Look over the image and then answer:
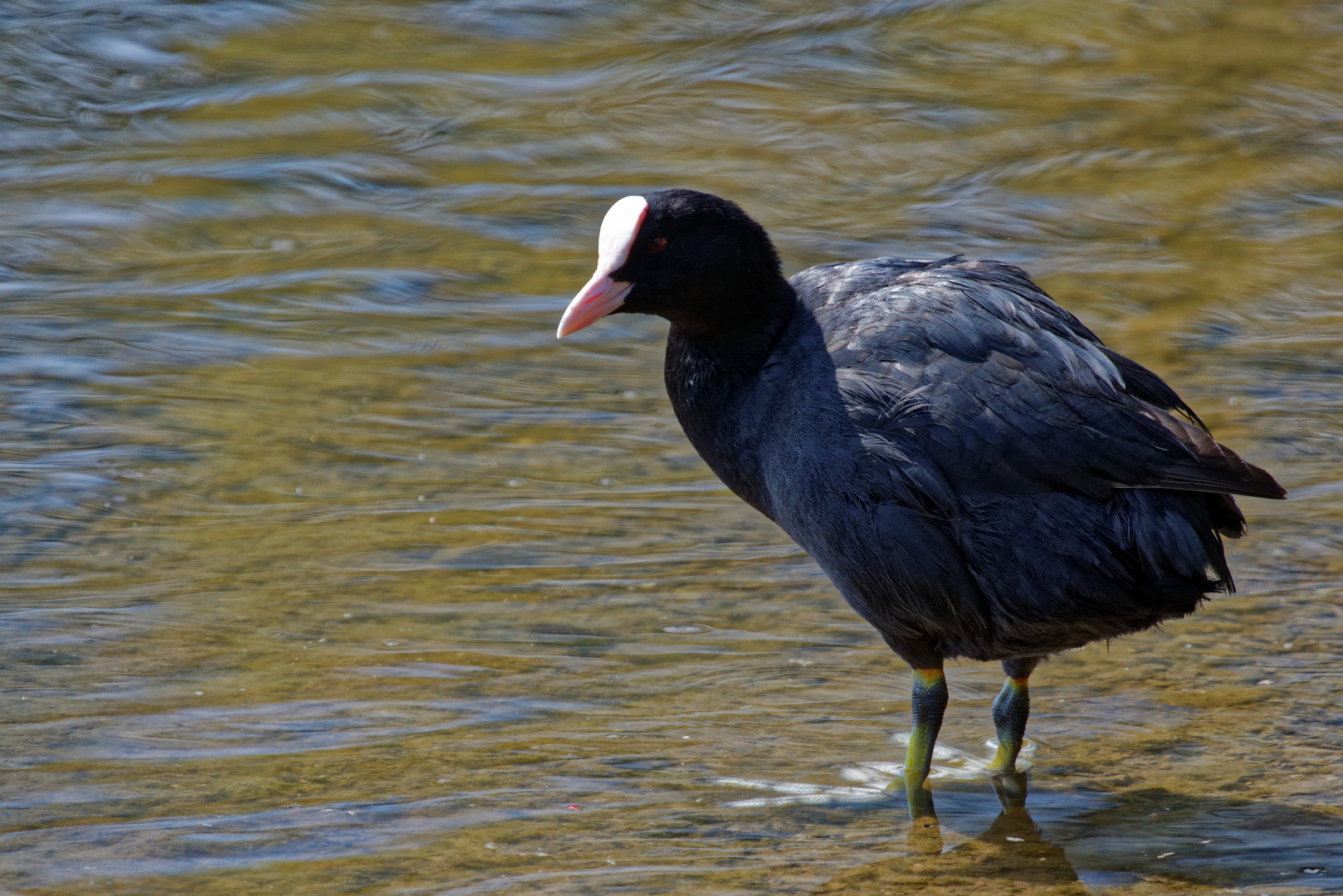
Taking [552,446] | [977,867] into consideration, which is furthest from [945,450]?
[552,446]

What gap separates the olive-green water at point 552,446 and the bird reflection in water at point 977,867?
0.05 feet

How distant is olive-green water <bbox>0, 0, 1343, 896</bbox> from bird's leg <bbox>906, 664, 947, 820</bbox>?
102 mm

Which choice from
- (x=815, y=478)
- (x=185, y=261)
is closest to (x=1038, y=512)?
(x=815, y=478)

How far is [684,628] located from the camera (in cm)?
449

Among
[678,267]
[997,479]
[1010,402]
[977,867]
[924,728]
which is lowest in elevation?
[977,867]

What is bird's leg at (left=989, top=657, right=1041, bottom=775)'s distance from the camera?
12.3ft

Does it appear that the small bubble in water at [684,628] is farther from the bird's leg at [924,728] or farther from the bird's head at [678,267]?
the bird's head at [678,267]

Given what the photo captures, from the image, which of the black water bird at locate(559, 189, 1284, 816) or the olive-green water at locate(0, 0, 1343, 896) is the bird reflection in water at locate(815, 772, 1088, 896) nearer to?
the olive-green water at locate(0, 0, 1343, 896)

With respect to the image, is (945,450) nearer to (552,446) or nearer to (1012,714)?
(1012,714)

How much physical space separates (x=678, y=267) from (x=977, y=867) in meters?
1.57

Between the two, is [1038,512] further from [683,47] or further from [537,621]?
[683,47]

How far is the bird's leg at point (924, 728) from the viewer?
3686 mm

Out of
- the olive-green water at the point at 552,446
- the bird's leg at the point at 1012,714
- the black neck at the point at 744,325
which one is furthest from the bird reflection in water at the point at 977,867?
the black neck at the point at 744,325

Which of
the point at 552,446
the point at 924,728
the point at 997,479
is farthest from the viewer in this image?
the point at 552,446
